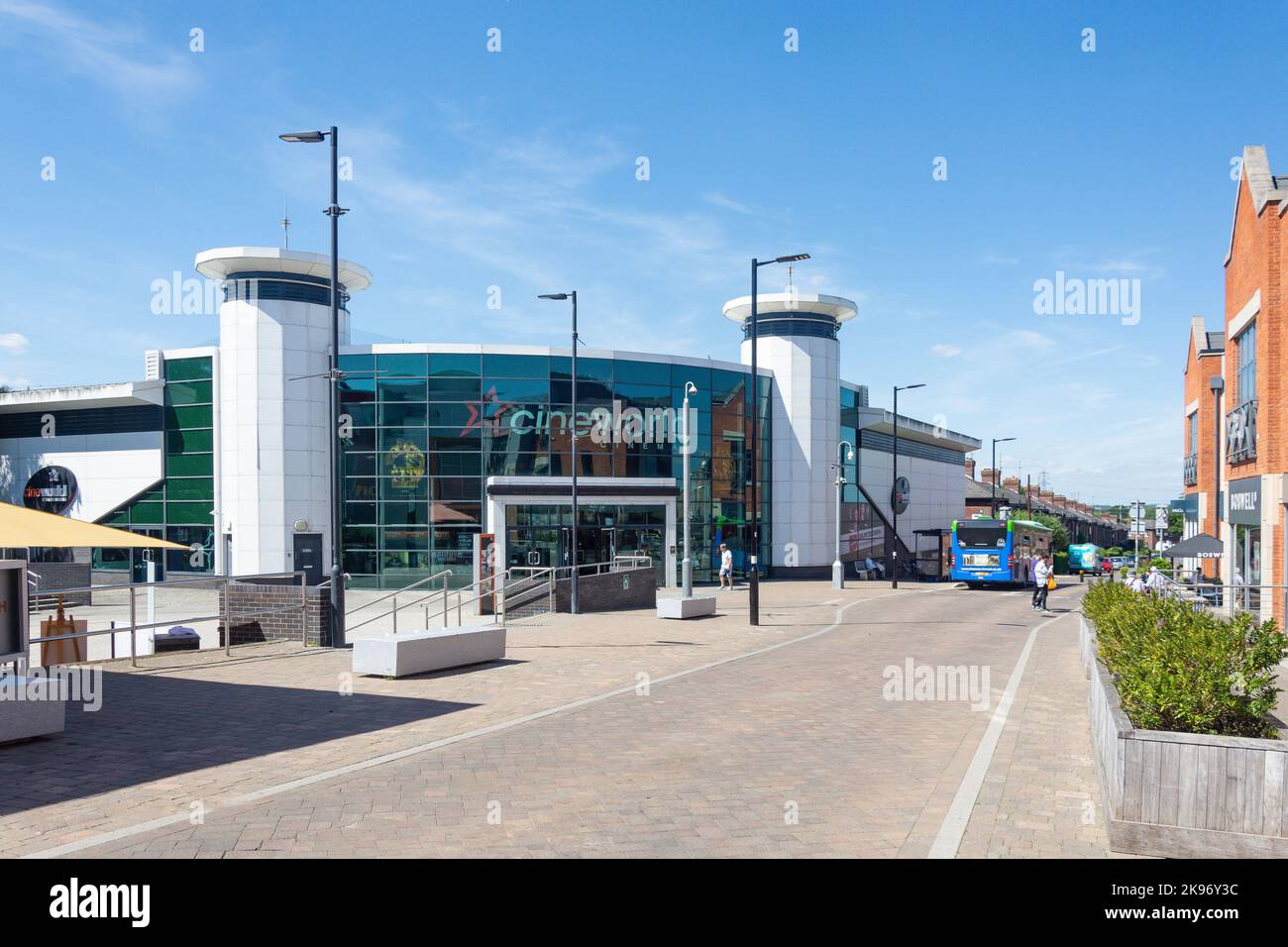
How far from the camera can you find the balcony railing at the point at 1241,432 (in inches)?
913

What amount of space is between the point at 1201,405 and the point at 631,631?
105 ft

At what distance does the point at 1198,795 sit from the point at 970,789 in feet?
6.49

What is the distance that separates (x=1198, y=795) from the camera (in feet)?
19.9

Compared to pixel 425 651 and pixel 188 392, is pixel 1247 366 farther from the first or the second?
pixel 188 392

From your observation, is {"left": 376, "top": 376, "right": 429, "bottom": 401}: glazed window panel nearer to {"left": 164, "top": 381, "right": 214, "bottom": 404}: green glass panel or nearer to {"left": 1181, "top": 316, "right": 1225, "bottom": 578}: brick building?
{"left": 164, "top": 381, "right": 214, "bottom": 404}: green glass panel

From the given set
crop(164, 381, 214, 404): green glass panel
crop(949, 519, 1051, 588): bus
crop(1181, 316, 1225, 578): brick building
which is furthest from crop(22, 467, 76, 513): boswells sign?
crop(1181, 316, 1225, 578): brick building

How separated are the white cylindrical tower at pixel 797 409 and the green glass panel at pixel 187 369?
75.8 feet

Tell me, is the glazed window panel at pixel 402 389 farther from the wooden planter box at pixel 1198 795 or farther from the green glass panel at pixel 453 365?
the wooden planter box at pixel 1198 795

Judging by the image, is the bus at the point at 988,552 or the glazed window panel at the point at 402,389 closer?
the glazed window panel at the point at 402,389

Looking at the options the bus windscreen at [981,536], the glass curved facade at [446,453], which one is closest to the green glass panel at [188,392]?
the glass curved facade at [446,453]

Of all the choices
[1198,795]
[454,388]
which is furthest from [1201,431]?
[1198,795]

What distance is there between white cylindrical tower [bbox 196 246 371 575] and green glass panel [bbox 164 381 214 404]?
1.86m
